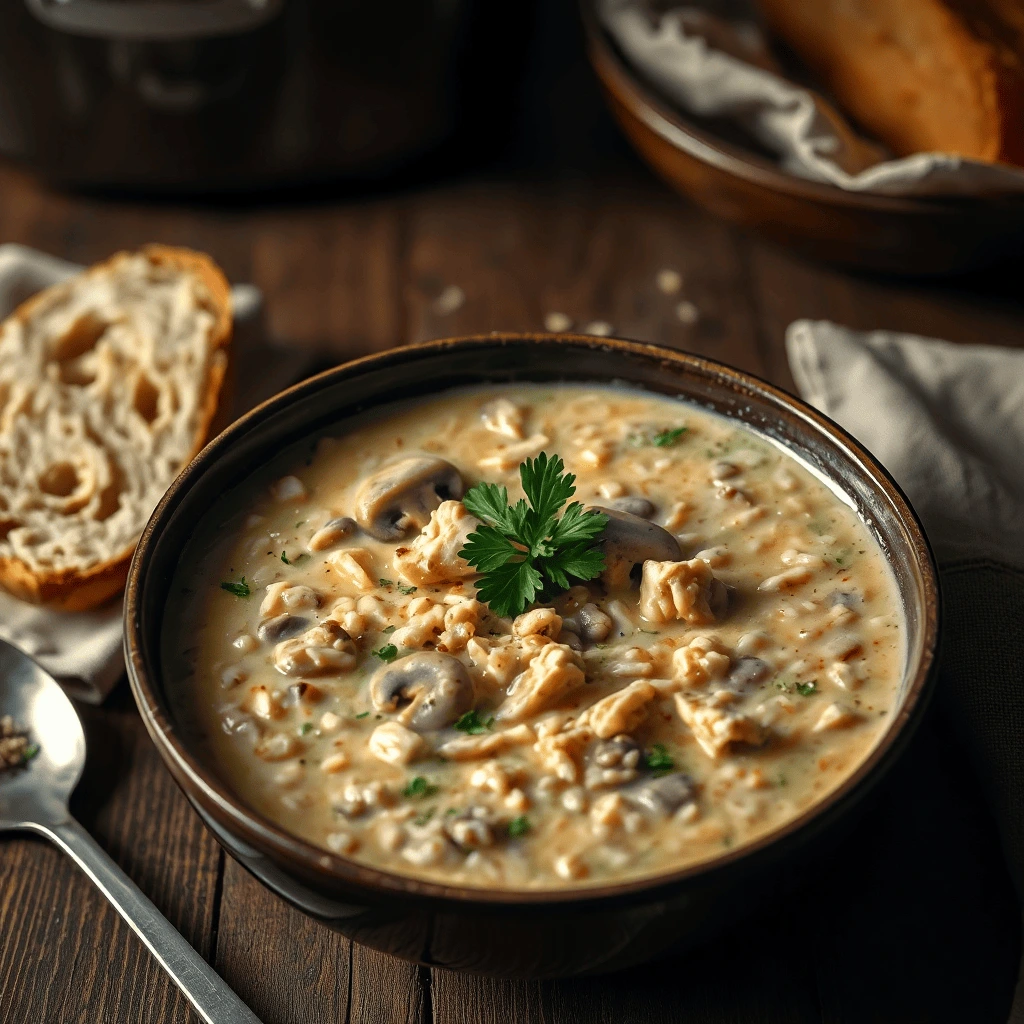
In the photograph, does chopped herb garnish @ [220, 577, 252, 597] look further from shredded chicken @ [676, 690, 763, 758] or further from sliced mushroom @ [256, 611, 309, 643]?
shredded chicken @ [676, 690, 763, 758]

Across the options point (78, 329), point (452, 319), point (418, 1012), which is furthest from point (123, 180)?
point (418, 1012)

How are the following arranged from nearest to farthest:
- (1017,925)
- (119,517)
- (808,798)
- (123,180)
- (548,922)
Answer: (548,922) → (808,798) → (1017,925) → (119,517) → (123,180)

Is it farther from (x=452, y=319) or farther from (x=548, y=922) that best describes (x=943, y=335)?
(x=548, y=922)

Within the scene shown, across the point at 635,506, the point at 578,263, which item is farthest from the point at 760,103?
the point at 635,506

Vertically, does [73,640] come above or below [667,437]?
below

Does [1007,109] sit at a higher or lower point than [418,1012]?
higher

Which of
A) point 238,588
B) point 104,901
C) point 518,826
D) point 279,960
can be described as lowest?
point 104,901

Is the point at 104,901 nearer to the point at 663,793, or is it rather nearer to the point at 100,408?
the point at 663,793

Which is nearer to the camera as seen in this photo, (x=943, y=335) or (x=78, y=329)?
(x=78, y=329)
